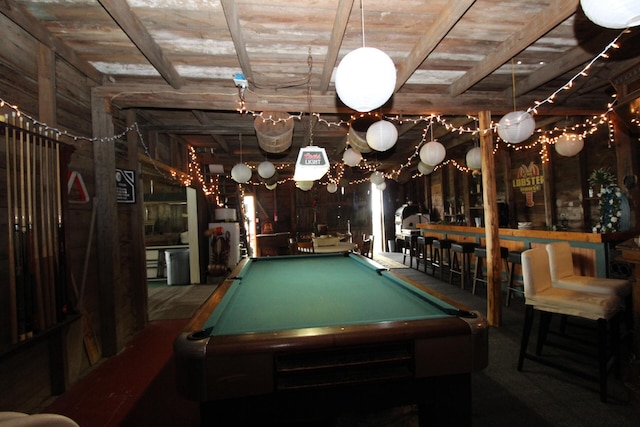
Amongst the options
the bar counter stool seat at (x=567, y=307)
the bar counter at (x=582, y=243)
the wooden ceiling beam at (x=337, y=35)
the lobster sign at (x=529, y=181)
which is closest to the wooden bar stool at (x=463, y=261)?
the bar counter at (x=582, y=243)

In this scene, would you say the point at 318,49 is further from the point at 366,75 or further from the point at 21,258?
the point at 21,258

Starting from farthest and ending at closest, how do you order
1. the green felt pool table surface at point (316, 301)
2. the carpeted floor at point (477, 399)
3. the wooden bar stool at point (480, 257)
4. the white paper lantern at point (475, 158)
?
the white paper lantern at point (475, 158)
the wooden bar stool at point (480, 257)
the carpeted floor at point (477, 399)
the green felt pool table surface at point (316, 301)

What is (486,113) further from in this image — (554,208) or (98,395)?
(98,395)

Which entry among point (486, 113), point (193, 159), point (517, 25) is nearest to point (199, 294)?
point (193, 159)

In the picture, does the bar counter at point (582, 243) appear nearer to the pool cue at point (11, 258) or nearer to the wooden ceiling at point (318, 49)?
the wooden ceiling at point (318, 49)

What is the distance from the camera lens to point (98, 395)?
8.25 feet

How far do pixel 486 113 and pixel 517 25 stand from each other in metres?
1.42

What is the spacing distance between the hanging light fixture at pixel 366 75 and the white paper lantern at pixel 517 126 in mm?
2011

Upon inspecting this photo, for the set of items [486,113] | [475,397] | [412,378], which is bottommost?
[475,397]

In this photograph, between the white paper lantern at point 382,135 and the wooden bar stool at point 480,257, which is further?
the wooden bar stool at point 480,257

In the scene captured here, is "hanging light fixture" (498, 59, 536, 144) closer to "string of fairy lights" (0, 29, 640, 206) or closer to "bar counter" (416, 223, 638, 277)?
"string of fairy lights" (0, 29, 640, 206)

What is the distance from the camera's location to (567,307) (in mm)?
2373

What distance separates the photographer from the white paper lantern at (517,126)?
319cm

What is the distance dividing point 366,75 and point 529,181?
628cm
